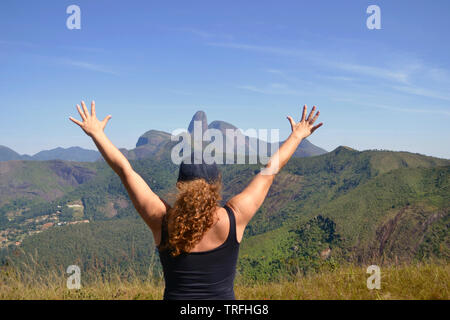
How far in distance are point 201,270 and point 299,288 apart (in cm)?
341

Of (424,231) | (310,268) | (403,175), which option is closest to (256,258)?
(424,231)

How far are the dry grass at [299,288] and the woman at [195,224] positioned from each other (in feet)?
9.30

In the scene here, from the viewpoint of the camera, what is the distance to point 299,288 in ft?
18.1

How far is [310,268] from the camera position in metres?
6.53

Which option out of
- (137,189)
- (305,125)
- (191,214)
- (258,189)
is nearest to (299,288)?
(305,125)

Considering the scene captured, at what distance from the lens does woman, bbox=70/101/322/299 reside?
8.58 feet

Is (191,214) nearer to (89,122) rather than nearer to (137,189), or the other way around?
(137,189)

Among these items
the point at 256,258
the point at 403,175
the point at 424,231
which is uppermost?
the point at 403,175

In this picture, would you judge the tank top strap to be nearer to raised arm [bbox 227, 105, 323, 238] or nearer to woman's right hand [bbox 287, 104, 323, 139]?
raised arm [bbox 227, 105, 323, 238]

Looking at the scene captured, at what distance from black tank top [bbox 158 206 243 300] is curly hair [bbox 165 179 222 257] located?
85mm

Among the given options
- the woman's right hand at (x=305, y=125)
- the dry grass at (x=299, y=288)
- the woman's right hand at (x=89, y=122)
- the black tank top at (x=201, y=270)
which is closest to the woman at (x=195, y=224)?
the black tank top at (x=201, y=270)
